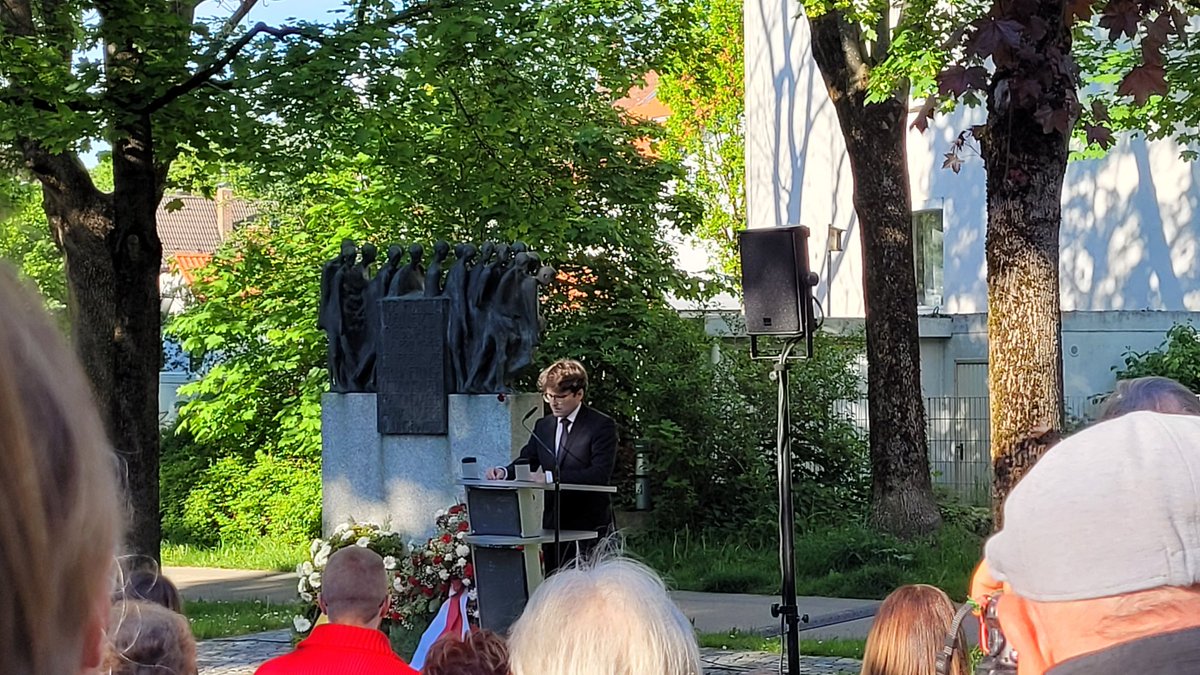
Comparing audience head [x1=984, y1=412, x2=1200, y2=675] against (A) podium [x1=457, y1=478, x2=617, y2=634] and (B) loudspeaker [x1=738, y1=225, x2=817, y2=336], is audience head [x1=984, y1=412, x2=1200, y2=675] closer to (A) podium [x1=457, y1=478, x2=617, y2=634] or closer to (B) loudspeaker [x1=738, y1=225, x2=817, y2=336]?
(A) podium [x1=457, y1=478, x2=617, y2=634]

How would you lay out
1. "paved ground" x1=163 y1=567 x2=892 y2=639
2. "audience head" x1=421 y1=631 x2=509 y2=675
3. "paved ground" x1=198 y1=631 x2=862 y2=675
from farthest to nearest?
1. "paved ground" x1=163 y1=567 x2=892 y2=639
2. "paved ground" x1=198 y1=631 x2=862 y2=675
3. "audience head" x1=421 y1=631 x2=509 y2=675

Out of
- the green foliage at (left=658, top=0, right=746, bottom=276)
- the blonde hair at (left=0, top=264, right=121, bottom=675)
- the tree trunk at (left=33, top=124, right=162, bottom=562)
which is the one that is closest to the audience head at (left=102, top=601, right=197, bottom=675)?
the blonde hair at (left=0, top=264, right=121, bottom=675)

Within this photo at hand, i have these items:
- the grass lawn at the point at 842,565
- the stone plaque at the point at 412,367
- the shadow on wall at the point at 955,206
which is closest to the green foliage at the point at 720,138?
the shadow on wall at the point at 955,206

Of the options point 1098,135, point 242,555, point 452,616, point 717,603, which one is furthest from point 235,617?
point 1098,135

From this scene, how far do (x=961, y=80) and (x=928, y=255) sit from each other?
1584cm

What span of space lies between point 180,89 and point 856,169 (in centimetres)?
713

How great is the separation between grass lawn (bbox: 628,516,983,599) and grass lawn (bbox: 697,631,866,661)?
8.01 ft

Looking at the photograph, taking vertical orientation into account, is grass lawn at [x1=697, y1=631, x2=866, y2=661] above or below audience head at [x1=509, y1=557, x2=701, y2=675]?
below

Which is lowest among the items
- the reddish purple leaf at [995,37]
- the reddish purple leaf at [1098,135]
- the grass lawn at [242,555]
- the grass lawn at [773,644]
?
the grass lawn at [242,555]

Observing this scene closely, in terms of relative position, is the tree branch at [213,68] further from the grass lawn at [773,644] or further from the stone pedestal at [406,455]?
the grass lawn at [773,644]

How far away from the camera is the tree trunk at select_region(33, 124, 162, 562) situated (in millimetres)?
12609

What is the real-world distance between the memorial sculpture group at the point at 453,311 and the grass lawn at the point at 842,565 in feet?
12.2

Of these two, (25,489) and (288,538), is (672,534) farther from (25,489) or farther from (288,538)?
(25,489)

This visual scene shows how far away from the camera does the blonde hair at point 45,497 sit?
38.3 inches
